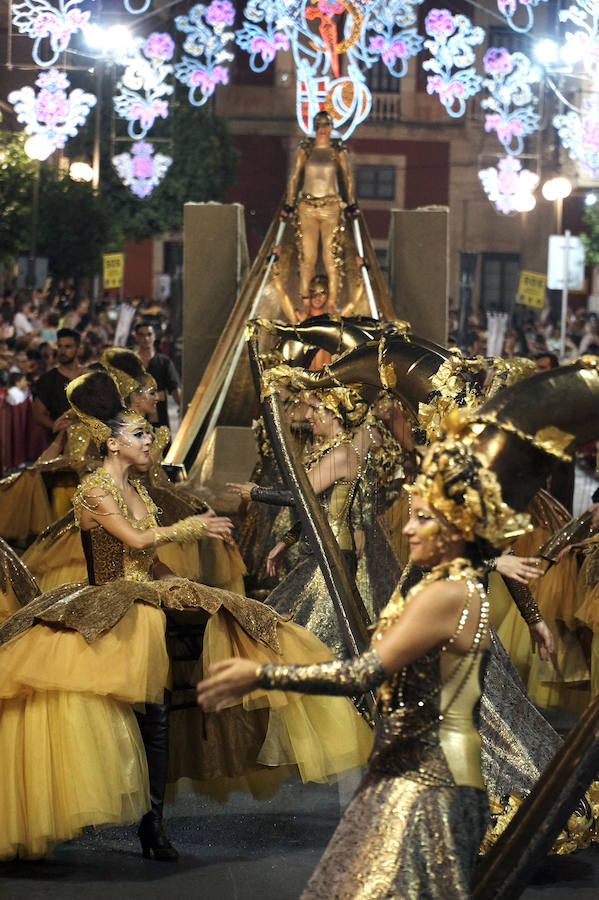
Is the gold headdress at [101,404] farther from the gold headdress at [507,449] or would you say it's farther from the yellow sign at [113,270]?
the yellow sign at [113,270]

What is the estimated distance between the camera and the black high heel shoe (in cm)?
584

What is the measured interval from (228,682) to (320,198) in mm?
13111

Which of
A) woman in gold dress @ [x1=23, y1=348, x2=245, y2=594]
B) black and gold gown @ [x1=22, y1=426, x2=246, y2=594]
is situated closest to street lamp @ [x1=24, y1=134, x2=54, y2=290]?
woman in gold dress @ [x1=23, y1=348, x2=245, y2=594]

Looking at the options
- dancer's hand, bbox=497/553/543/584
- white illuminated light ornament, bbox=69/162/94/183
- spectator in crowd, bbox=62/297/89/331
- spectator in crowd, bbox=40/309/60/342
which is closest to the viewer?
dancer's hand, bbox=497/553/543/584

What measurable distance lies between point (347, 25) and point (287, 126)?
27.0 metres

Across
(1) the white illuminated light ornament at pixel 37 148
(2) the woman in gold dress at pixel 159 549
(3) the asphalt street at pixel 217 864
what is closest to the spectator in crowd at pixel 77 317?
(1) the white illuminated light ornament at pixel 37 148

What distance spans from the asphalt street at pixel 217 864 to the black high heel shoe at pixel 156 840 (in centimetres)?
4

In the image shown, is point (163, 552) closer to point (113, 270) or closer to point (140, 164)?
point (113, 270)

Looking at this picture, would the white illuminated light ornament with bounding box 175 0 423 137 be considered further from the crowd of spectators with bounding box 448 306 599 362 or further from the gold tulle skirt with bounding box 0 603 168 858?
the gold tulle skirt with bounding box 0 603 168 858

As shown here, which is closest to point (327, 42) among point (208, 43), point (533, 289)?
point (208, 43)

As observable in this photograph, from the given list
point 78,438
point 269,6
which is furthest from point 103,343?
point 78,438

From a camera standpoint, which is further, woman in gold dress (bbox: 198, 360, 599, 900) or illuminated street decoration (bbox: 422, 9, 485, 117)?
illuminated street decoration (bbox: 422, 9, 485, 117)

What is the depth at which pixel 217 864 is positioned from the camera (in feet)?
19.1

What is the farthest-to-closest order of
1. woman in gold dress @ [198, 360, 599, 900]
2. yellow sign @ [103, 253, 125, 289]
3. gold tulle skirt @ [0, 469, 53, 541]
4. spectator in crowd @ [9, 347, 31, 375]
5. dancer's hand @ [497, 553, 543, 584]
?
yellow sign @ [103, 253, 125, 289], spectator in crowd @ [9, 347, 31, 375], gold tulle skirt @ [0, 469, 53, 541], dancer's hand @ [497, 553, 543, 584], woman in gold dress @ [198, 360, 599, 900]
